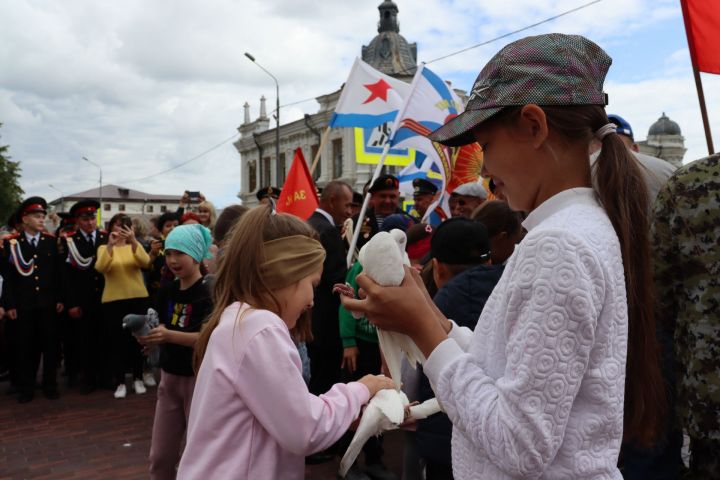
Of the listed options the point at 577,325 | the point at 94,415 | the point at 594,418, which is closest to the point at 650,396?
the point at 594,418

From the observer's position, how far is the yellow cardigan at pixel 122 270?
6.87 m

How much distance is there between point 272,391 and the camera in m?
1.76

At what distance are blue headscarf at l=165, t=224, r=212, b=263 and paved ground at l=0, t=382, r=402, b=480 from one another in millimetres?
1949

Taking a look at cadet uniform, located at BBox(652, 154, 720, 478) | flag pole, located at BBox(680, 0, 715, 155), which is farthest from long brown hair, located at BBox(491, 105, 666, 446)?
flag pole, located at BBox(680, 0, 715, 155)

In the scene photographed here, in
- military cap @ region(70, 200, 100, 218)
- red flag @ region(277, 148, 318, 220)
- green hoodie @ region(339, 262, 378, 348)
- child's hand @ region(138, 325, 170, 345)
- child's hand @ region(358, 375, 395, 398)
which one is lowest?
green hoodie @ region(339, 262, 378, 348)

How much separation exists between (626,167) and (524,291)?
411 millimetres

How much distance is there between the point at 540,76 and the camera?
3.82 ft

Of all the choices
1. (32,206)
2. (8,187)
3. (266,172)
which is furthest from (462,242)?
(266,172)

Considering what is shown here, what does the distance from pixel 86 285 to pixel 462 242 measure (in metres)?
6.08

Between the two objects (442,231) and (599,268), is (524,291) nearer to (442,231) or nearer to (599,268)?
(599,268)

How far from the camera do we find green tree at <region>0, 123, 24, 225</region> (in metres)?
36.1

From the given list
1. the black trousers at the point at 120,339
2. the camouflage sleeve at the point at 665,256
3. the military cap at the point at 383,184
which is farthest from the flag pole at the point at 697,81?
the black trousers at the point at 120,339

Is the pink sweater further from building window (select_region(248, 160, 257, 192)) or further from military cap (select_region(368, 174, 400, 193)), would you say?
building window (select_region(248, 160, 257, 192))

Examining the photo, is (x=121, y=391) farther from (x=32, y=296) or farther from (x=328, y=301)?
(x=328, y=301)
